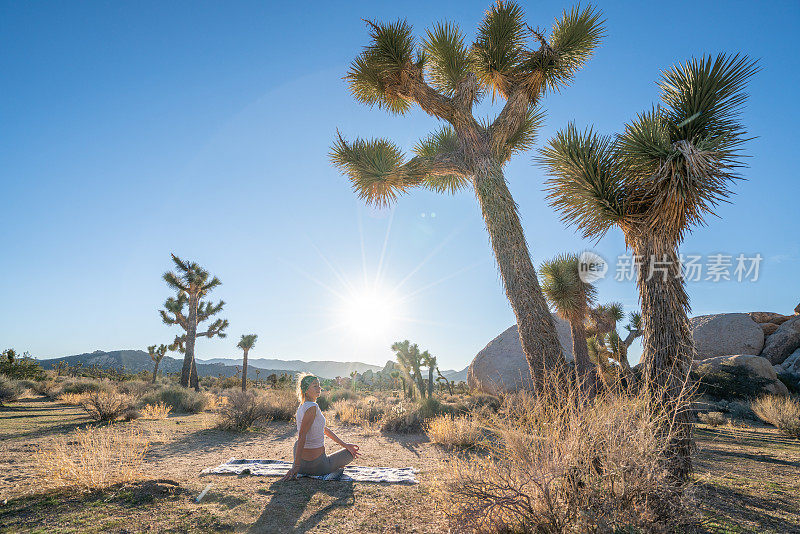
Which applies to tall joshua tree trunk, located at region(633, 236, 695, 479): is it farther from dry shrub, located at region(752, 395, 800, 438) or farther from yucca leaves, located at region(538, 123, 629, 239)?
dry shrub, located at region(752, 395, 800, 438)

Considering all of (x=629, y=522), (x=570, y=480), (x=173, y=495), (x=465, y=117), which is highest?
(x=465, y=117)

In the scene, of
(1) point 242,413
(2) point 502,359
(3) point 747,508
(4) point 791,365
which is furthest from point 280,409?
(4) point 791,365

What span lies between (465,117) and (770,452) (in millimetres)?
9161

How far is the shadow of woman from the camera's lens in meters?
3.43

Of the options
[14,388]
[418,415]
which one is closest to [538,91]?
[418,415]

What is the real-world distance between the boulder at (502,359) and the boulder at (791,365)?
33.4ft

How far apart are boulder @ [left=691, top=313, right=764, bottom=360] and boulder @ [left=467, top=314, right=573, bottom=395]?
7.23 metres

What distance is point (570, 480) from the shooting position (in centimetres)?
288

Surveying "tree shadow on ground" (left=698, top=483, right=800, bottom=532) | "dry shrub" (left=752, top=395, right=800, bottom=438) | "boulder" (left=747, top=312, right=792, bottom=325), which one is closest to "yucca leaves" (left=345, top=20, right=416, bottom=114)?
"tree shadow on ground" (left=698, top=483, right=800, bottom=532)

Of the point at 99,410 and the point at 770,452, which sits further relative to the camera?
the point at 99,410

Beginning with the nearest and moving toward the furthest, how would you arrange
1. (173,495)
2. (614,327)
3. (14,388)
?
(173,495)
(14,388)
(614,327)

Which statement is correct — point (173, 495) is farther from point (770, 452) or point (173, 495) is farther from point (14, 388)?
point (14, 388)

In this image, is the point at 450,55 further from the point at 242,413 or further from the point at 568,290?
the point at 242,413

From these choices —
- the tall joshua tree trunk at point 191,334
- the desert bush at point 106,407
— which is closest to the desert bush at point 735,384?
the desert bush at point 106,407
